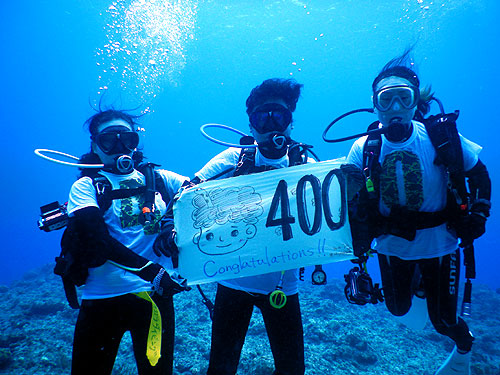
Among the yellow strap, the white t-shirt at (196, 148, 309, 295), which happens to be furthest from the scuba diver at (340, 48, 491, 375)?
the yellow strap

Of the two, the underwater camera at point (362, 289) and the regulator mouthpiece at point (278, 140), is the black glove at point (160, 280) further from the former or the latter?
the underwater camera at point (362, 289)

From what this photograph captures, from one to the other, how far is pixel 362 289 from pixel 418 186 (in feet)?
5.03

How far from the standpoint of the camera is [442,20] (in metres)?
39.2

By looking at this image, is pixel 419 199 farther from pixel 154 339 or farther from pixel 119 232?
pixel 119 232

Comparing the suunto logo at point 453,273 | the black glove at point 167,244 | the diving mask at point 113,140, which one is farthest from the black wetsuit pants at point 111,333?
the suunto logo at point 453,273

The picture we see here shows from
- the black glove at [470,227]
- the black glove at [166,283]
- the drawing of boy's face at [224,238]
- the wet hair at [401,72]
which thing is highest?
the wet hair at [401,72]

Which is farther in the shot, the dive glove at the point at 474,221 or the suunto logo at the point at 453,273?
the suunto logo at the point at 453,273

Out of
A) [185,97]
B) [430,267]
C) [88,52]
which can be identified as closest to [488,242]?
[185,97]

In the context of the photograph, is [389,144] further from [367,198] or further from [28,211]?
[28,211]

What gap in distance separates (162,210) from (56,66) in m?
101

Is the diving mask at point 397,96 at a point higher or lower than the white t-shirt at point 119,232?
higher

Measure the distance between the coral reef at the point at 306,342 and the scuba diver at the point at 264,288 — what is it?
4.20 meters

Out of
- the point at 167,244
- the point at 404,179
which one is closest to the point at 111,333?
the point at 167,244

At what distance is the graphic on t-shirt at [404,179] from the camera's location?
317 centimetres
